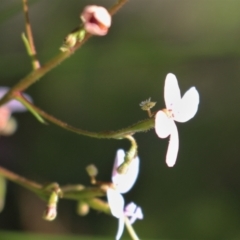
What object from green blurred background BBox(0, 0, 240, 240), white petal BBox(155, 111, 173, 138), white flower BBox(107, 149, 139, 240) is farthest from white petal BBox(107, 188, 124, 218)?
green blurred background BBox(0, 0, 240, 240)

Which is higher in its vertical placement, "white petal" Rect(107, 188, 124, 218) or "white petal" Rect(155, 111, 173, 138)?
"white petal" Rect(155, 111, 173, 138)

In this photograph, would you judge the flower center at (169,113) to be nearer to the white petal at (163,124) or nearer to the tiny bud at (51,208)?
the white petal at (163,124)

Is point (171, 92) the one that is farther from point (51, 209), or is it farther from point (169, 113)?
point (51, 209)

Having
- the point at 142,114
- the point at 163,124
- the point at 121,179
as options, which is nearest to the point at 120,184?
the point at 121,179

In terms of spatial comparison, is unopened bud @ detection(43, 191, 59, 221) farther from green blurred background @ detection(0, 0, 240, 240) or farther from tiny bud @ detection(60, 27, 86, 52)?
green blurred background @ detection(0, 0, 240, 240)

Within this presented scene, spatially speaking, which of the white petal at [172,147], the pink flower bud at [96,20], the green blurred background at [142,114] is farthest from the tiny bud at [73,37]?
the green blurred background at [142,114]

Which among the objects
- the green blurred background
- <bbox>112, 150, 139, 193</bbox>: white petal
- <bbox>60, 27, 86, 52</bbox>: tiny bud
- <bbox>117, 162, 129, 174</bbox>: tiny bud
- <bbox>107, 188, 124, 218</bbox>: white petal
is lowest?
<bbox>107, 188, 124, 218</bbox>: white petal
